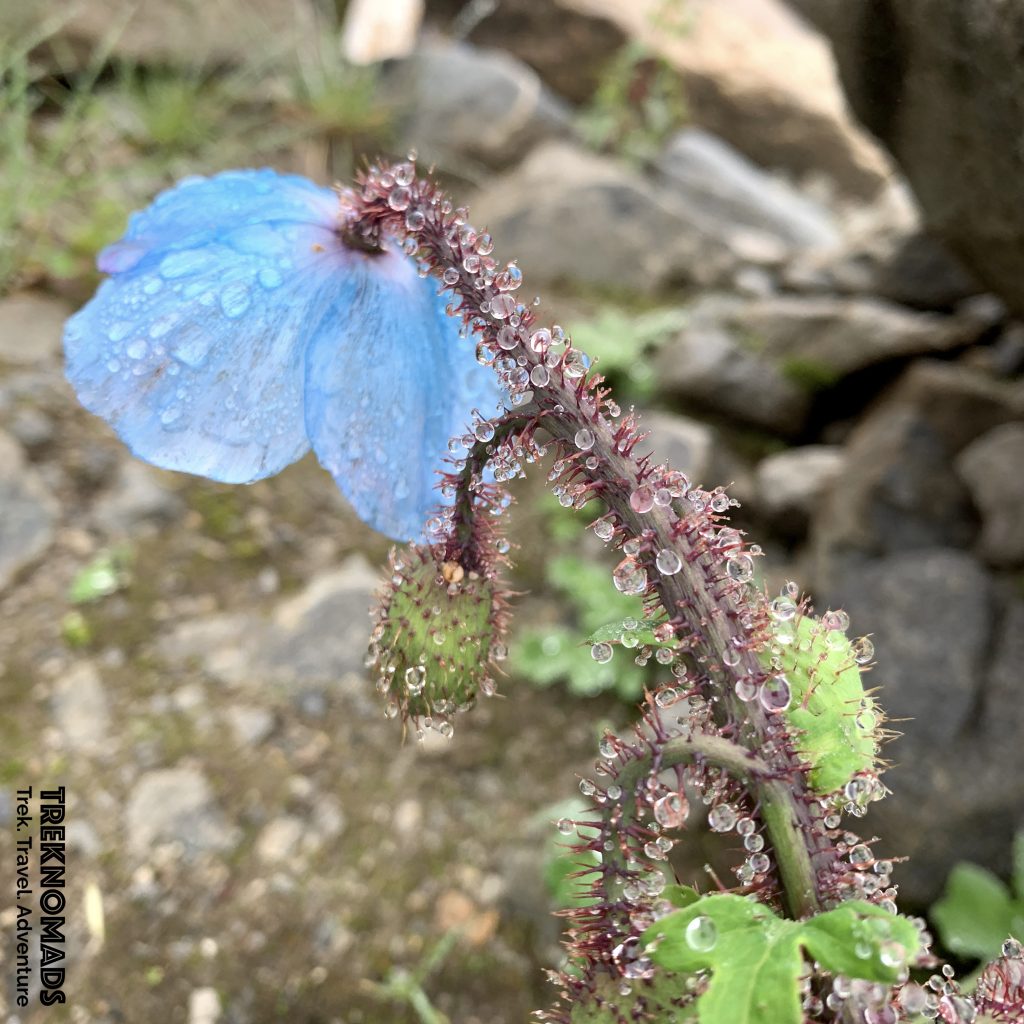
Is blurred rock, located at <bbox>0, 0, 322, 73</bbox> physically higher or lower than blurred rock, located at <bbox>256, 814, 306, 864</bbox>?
higher

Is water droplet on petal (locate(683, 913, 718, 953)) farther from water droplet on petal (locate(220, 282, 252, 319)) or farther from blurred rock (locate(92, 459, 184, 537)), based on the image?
blurred rock (locate(92, 459, 184, 537))

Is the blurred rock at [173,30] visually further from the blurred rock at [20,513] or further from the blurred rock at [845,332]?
the blurred rock at [845,332]

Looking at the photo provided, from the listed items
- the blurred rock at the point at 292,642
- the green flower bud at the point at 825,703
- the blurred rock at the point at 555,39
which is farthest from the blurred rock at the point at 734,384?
the blurred rock at the point at 555,39

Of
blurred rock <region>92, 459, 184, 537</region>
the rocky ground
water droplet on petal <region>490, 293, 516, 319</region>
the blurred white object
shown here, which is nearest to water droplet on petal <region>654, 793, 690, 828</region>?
water droplet on petal <region>490, 293, 516, 319</region>

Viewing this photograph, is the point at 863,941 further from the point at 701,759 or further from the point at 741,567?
the point at 741,567

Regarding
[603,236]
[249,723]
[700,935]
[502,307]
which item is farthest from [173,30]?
[700,935]

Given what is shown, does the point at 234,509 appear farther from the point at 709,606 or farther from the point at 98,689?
the point at 709,606

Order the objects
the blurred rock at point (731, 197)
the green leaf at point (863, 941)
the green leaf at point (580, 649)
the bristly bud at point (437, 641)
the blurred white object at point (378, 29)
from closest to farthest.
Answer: the green leaf at point (863, 941) → the bristly bud at point (437, 641) → the green leaf at point (580, 649) → the blurred rock at point (731, 197) → the blurred white object at point (378, 29)
